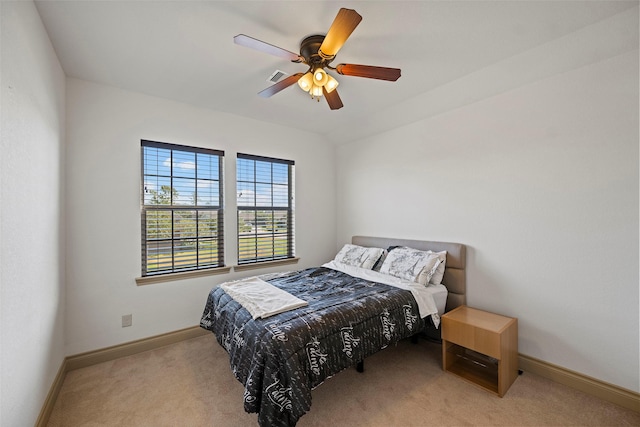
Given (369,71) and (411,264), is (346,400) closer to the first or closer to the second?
(411,264)

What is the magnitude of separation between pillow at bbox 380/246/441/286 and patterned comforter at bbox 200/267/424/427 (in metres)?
0.32

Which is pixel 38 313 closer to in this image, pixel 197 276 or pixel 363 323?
pixel 197 276

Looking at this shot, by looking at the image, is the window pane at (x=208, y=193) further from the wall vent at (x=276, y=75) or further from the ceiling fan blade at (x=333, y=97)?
the ceiling fan blade at (x=333, y=97)

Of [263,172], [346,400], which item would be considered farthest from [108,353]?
[263,172]

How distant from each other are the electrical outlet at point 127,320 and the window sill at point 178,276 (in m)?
0.32

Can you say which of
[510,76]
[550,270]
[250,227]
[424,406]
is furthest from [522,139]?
[250,227]

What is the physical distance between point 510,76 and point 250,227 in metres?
3.22

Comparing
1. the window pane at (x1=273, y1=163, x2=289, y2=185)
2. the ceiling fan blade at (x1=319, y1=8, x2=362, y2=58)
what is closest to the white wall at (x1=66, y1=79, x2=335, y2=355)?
the window pane at (x1=273, y1=163, x2=289, y2=185)

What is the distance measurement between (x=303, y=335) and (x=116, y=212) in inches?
90.4

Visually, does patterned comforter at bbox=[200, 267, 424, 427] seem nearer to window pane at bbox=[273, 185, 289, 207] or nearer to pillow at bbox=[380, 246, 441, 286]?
pillow at bbox=[380, 246, 441, 286]

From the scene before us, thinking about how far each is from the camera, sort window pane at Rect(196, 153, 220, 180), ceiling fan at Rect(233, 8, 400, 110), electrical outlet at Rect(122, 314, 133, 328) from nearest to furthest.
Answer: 1. ceiling fan at Rect(233, 8, 400, 110)
2. electrical outlet at Rect(122, 314, 133, 328)
3. window pane at Rect(196, 153, 220, 180)

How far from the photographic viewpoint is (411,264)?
2871 millimetres

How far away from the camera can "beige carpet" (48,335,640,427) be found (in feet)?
5.95

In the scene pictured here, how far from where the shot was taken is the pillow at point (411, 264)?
273cm
